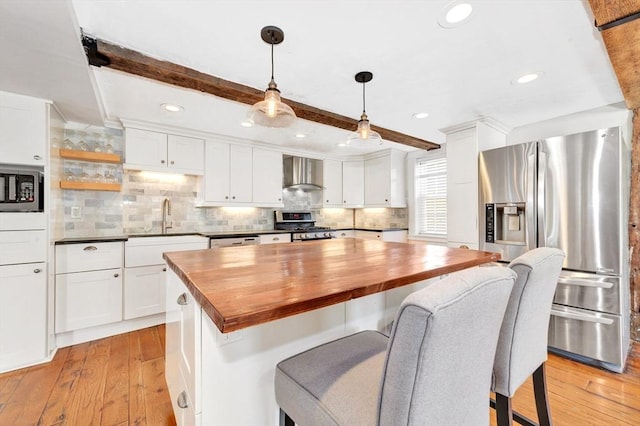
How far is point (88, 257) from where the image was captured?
2656 mm

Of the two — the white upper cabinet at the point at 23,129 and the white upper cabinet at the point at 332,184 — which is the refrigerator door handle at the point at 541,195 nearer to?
the white upper cabinet at the point at 332,184

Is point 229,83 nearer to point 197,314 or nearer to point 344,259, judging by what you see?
point 344,259

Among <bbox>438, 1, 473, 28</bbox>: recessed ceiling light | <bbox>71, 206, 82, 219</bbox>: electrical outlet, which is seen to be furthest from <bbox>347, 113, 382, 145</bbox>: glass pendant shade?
<bbox>71, 206, 82, 219</bbox>: electrical outlet

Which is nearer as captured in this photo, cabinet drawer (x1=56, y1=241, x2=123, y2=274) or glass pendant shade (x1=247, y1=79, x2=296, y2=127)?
glass pendant shade (x1=247, y1=79, x2=296, y2=127)

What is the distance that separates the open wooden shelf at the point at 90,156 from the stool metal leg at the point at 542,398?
156 inches

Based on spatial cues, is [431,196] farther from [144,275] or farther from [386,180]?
[144,275]

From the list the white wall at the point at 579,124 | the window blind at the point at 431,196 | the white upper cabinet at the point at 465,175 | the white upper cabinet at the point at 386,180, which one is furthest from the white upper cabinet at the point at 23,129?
the white wall at the point at 579,124

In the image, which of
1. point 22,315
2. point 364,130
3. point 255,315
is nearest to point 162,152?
point 22,315

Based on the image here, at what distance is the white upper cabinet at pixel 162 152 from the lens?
123 inches

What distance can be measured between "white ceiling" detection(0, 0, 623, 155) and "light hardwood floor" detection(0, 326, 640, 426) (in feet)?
7.19

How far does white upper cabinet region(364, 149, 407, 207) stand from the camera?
4.60m

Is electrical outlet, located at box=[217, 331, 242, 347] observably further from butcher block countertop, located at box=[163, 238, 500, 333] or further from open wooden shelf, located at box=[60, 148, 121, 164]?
open wooden shelf, located at box=[60, 148, 121, 164]

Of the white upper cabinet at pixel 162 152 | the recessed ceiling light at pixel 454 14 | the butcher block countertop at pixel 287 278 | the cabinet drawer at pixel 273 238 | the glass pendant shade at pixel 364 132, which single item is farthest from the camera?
the cabinet drawer at pixel 273 238

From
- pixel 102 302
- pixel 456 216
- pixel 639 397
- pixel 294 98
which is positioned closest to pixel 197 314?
pixel 294 98
